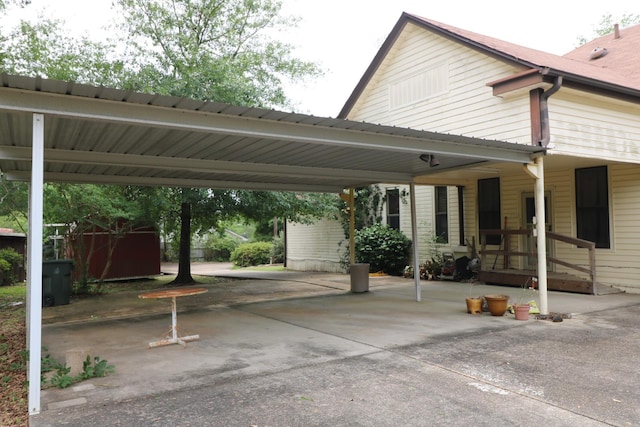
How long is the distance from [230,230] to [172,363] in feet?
113

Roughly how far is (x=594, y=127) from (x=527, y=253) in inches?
121

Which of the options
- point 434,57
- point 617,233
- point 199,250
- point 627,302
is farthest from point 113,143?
point 199,250

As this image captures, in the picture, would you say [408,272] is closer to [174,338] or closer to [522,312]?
[522,312]

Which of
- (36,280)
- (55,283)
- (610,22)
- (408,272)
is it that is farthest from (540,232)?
(610,22)

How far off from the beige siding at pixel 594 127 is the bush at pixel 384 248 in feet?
21.0

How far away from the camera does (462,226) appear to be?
43.2ft

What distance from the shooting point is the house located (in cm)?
A: 889

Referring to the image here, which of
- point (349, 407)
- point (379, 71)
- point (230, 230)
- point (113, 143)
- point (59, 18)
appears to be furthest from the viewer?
point (230, 230)

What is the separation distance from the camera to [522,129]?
891 centimetres

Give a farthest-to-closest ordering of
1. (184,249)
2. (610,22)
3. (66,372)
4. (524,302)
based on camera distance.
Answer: (610,22) < (184,249) < (524,302) < (66,372)

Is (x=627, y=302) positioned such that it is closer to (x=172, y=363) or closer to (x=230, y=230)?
(x=172, y=363)

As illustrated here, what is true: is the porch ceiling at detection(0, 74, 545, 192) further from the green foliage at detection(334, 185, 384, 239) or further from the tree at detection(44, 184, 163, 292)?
the green foliage at detection(334, 185, 384, 239)

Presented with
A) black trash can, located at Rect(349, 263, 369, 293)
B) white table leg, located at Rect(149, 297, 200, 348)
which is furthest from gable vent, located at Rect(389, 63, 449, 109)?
white table leg, located at Rect(149, 297, 200, 348)

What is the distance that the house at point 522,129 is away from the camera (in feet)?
29.2
